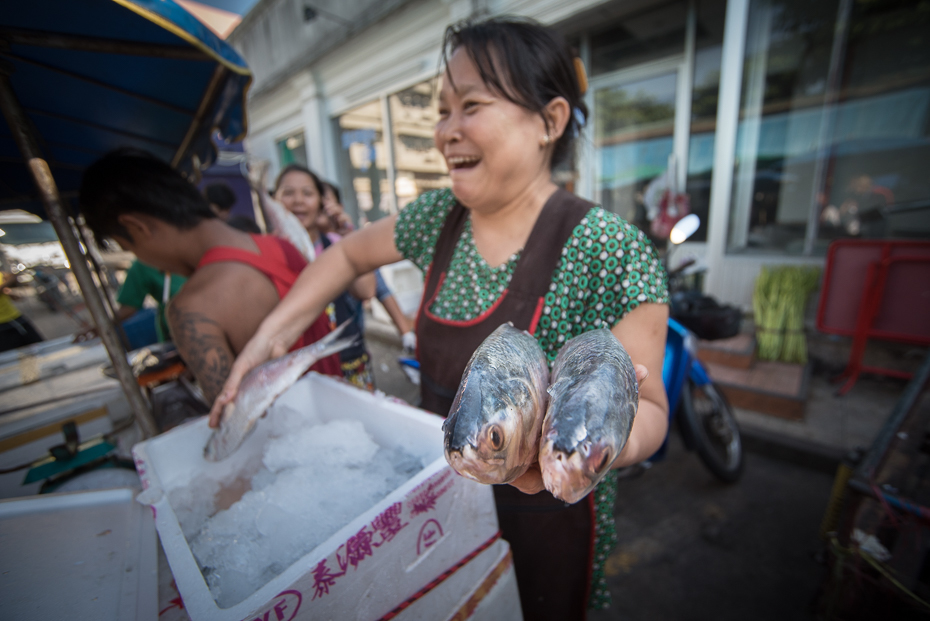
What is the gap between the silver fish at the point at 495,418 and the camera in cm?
54

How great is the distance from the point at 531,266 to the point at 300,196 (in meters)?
2.81

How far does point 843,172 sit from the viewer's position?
441 cm

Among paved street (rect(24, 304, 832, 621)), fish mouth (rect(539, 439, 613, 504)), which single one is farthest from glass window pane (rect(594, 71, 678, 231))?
fish mouth (rect(539, 439, 613, 504))

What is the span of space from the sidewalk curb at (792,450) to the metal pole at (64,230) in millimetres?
4165

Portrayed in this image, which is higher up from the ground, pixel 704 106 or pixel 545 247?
pixel 704 106

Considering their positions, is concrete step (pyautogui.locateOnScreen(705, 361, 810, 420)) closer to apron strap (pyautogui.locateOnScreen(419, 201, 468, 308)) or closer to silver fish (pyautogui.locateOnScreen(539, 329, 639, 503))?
apron strap (pyautogui.locateOnScreen(419, 201, 468, 308))

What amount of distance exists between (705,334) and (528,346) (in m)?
2.53

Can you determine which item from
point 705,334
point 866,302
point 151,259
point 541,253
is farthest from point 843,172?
point 151,259

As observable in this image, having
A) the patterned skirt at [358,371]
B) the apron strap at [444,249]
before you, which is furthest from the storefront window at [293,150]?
the apron strap at [444,249]

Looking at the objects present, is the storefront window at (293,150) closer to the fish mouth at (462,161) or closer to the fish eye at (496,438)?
the fish mouth at (462,161)

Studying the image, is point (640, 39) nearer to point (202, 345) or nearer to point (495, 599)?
point (202, 345)

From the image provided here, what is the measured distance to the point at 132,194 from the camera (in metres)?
1.62

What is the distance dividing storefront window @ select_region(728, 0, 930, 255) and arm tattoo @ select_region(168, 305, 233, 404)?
17.9ft

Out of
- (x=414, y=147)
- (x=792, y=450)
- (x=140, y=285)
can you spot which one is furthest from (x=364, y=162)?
(x=792, y=450)
